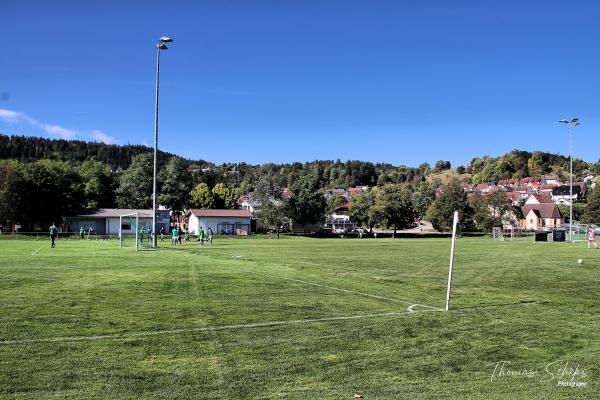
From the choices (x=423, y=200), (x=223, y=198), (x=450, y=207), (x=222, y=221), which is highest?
(x=423, y=200)

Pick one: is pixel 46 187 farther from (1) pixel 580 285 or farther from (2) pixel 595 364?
(2) pixel 595 364

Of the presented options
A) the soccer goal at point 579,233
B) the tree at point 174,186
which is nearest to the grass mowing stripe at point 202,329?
the soccer goal at point 579,233

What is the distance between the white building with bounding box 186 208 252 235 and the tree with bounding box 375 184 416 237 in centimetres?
2605

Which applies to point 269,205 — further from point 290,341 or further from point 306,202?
point 290,341

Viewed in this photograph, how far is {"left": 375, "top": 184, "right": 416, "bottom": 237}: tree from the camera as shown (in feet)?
354

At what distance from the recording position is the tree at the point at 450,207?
10394 centimetres

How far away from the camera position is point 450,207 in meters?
104

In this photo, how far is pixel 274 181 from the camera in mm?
102938

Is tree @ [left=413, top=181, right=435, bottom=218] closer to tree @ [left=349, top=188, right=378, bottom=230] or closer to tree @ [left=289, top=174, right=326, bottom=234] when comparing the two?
tree @ [left=349, top=188, right=378, bottom=230]

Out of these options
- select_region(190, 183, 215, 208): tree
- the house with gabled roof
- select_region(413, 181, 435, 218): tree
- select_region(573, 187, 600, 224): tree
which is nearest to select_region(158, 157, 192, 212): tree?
select_region(190, 183, 215, 208): tree

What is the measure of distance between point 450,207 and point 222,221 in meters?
43.3

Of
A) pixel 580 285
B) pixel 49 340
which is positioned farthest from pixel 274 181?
pixel 49 340

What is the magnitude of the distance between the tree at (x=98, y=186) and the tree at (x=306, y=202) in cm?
4221

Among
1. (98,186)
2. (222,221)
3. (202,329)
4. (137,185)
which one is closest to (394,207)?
(222,221)
